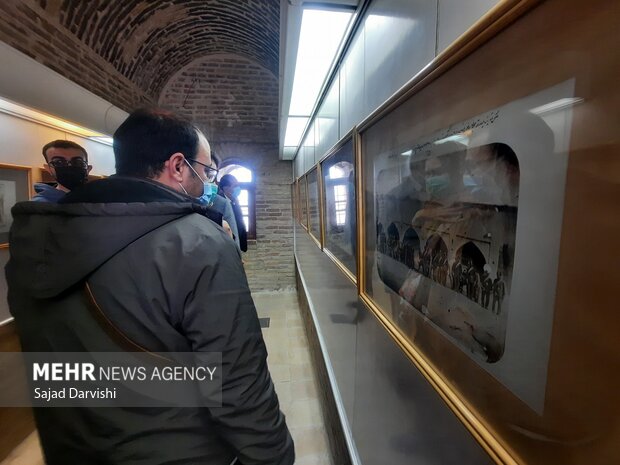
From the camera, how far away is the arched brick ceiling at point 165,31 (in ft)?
9.70

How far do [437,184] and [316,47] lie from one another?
1.29 metres

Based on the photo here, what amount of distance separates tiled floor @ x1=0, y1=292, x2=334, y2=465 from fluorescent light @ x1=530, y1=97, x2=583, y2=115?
261 centimetres

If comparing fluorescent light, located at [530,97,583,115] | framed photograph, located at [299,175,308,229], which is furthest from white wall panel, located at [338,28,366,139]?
framed photograph, located at [299,175,308,229]

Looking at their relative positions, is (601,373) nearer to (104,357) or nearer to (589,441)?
(589,441)

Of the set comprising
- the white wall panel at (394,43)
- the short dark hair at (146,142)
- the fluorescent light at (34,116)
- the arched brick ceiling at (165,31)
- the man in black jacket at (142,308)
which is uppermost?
the arched brick ceiling at (165,31)

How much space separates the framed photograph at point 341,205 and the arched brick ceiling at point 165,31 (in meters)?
2.88

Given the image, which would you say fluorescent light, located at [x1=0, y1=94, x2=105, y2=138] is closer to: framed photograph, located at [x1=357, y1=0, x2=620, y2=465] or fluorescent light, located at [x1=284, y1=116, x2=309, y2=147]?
fluorescent light, located at [x1=284, y1=116, x2=309, y2=147]

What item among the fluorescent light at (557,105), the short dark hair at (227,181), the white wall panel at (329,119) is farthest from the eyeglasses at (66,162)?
the fluorescent light at (557,105)

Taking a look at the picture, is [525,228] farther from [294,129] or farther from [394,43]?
[294,129]

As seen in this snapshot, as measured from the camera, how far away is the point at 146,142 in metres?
0.96

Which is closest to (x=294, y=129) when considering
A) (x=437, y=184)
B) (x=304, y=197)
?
(x=304, y=197)

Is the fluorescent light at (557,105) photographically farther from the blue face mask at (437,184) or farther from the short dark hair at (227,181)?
the short dark hair at (227,181)

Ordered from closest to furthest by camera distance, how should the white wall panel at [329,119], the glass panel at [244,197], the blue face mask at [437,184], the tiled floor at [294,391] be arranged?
1. the blue face mask at [437,184]
2. the white wall panel at [329,119]
3. the tiled floor at [294,391]
4. the glass panel at [244,197]

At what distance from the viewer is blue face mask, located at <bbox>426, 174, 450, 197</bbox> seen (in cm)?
56
